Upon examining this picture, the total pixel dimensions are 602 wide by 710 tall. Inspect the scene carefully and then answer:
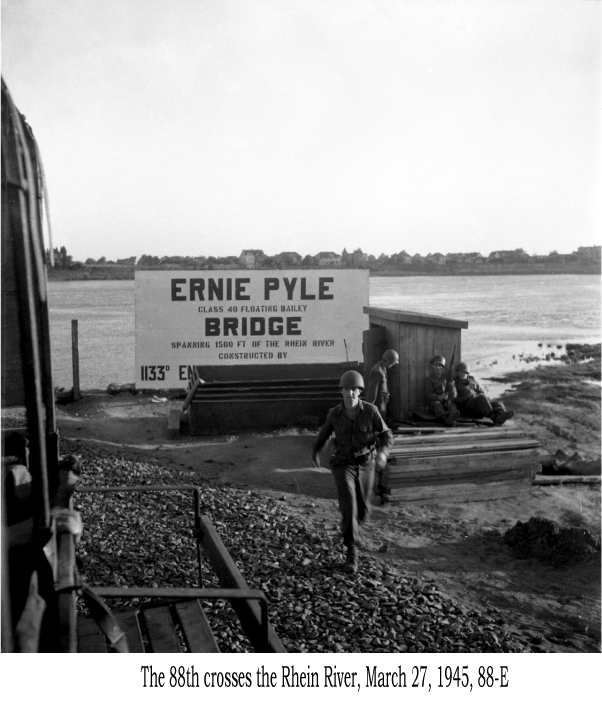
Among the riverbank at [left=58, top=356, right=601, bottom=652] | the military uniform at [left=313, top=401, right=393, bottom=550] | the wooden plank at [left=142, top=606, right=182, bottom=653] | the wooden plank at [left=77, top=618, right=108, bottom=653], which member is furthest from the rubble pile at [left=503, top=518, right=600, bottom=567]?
the wooden plank at [left=77, top=618, right=108, bottom=653]

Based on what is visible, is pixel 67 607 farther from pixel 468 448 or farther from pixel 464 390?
pixel 464 390

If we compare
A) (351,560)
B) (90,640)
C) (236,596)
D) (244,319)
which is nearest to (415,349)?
(244,319)

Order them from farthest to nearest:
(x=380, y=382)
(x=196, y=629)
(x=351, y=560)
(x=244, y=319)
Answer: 1. (x=244, y=319)
2. (x=380, y=382)
3. (x=351, y=560)
4. (x=196, y=629)

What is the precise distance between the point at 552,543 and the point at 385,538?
1808mm

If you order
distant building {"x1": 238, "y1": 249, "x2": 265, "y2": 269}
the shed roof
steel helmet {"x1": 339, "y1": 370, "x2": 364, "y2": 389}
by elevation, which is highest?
distant building {"x1": 238, "y1": 249, "x2": 265, "y2": 269}

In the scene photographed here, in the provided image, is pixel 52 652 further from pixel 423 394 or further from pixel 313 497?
pixel 423 394

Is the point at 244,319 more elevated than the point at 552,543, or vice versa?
the point at 244,319

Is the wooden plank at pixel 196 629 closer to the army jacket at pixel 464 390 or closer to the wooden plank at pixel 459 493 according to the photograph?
the wooden plank at pixel 459 493

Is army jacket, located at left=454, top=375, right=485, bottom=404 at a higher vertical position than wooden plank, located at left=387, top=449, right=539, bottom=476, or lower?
higher

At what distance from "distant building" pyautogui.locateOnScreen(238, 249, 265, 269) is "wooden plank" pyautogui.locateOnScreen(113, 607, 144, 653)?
11.5 m

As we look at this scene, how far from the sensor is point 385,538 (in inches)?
326

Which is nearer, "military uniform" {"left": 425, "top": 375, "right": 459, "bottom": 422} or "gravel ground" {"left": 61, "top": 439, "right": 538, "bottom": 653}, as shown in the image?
"gravel ground" {"left": 61, "top": 439, "right": 538, "bottom": 653}

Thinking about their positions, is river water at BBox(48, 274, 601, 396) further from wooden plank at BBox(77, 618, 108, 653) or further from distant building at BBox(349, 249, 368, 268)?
wooden plank at BBox(77, 618, 108, 653)

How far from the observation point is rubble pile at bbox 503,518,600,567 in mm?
7711
